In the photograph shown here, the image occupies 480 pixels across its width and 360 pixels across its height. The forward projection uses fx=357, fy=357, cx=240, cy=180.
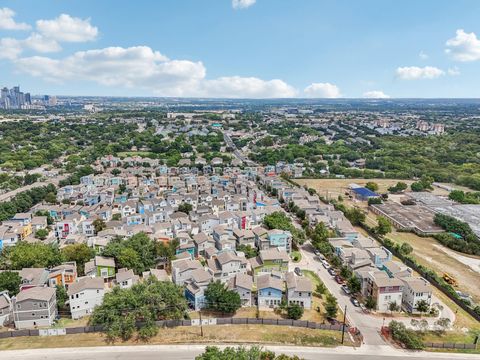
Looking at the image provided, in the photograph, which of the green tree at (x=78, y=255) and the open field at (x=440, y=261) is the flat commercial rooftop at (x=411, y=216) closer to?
the open field at (x=440, y=261)

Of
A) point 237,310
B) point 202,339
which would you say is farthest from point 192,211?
point 202,339

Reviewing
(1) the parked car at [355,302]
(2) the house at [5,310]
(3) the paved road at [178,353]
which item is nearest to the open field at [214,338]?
(3) the paved road at [178,353]

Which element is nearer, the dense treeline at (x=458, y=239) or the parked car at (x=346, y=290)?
the parked car at (x=346, y=290)

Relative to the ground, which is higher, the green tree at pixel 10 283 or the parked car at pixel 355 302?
the green tree at pixel 10 283

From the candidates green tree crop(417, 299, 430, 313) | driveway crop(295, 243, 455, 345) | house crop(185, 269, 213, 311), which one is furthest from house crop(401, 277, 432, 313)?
house crop(185, 269, 213, 311)

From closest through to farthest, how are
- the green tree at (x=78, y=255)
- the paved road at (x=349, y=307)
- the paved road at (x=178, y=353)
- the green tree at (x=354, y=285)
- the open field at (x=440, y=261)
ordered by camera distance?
the paved road at (x=178, y=353) < the paved road at (x=349, y=307) < the green tree at (x=354, y=285) < the green tree at (x=78, y=255) < the open field at (x=440, y=261)

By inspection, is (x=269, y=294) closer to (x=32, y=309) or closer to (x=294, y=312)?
(x=294, y=312)

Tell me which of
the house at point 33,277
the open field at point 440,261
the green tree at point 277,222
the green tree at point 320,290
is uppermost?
the green tree at point 277,222

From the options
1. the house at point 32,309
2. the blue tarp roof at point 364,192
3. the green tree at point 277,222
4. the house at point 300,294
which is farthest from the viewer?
the blue tarp roof at point 364,192
